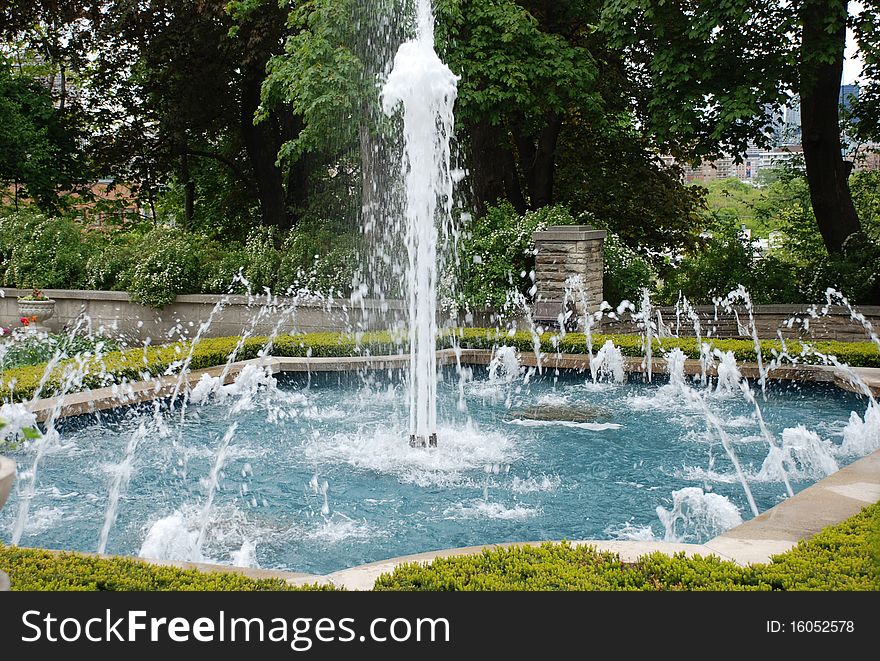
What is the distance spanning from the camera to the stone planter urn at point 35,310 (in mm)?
15430

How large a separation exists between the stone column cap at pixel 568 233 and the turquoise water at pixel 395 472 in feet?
10.8

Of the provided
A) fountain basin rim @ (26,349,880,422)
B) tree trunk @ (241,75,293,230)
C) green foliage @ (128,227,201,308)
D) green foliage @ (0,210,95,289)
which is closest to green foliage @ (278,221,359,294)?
green foliage @ (128,227,201,308)

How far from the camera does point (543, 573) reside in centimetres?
432

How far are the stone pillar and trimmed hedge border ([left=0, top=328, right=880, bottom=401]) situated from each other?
0.85 m

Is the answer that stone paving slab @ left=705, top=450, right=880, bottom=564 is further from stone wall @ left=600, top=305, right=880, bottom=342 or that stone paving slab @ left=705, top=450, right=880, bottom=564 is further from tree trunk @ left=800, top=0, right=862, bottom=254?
tree trunk @ left=800, top=0, right=862, bottom=254

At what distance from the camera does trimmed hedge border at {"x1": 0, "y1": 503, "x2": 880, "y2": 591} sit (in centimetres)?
418

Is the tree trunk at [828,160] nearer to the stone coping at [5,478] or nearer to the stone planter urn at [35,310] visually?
the stone planter urn at [35,310]

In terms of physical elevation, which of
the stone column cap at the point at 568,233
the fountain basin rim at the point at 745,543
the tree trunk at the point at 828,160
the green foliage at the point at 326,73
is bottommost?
the fountain basin rim at the point at 745,543

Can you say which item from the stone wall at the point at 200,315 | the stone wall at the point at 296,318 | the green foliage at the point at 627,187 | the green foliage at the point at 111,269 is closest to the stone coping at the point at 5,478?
the stone wall at the point at 296,318

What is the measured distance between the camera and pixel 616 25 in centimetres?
1452

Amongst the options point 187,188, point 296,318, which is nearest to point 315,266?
point 296,318

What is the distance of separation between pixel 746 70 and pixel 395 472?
31.7ft

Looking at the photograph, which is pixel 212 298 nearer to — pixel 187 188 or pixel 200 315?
pixel 200 315

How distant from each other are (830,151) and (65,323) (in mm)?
13627
